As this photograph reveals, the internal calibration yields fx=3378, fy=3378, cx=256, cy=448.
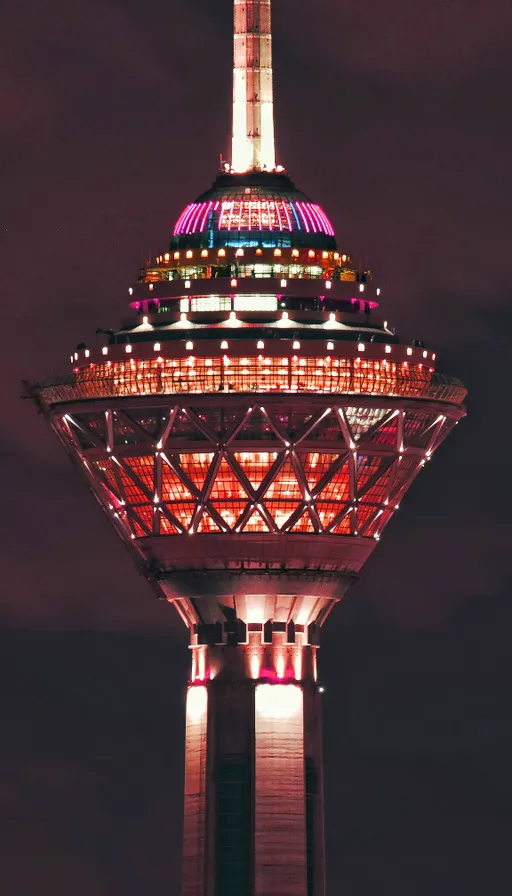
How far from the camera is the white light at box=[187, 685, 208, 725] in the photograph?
149750mm

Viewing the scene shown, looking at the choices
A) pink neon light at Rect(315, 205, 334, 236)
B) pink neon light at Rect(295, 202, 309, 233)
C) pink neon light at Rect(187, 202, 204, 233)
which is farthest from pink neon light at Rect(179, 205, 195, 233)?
pink neon light at Rect(315, 205, 334, 236)

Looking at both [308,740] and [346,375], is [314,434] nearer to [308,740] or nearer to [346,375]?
[346,375]

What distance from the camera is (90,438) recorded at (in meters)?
151

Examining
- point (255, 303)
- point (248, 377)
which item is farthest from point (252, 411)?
point (255, 303)

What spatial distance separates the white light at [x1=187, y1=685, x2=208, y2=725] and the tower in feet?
0.46

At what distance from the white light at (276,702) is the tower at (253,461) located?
9 centimetres

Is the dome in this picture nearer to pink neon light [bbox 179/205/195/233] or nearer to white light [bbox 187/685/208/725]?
pink neon light [bbox 179/205/195/233]

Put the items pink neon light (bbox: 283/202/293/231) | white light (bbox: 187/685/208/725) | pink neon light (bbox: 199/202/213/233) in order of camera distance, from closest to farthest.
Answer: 1. white light (bbox: 187/685/208/725)
2. pink neon light (bbox: 283/202/293/231)
3. pink neon light (bbox: 199/202/213/233)

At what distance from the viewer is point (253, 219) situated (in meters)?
152

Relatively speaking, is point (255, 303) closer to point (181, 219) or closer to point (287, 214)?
point (287, 214)

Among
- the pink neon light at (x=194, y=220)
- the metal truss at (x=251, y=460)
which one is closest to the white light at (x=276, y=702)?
the metal truss at (x=251, y=460)

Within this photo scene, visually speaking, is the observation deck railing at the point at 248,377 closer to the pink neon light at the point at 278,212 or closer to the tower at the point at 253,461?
the tower at the point at 253,461

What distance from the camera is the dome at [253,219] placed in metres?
151

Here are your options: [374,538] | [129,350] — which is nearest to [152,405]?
[129,350]
